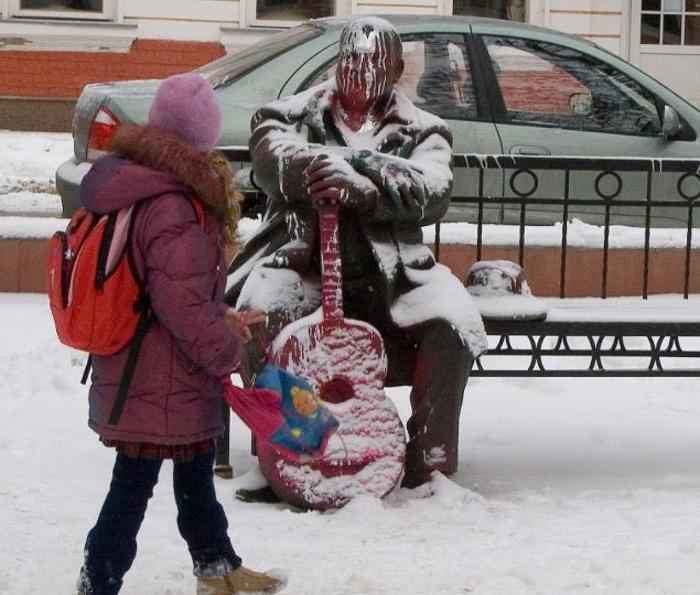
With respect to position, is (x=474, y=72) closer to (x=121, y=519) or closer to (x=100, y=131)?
(x=100, y=131)

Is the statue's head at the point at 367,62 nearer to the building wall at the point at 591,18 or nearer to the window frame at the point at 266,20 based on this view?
the window frame at the point at 266,20

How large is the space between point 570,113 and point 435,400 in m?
3.96

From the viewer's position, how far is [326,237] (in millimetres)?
4727

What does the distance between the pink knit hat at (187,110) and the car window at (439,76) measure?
175 inches

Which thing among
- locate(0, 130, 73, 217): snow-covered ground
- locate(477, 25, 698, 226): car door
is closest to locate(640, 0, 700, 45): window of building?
locate(0, 130, 73, 217): snow-covered ground

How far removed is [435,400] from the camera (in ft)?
16.0

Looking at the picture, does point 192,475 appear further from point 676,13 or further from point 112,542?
point 676,13

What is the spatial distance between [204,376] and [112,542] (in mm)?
438

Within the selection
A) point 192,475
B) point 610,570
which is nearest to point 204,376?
point 192,475

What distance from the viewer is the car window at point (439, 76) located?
823 centimetres

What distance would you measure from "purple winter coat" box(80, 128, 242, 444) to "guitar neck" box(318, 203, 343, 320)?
96 centimetres

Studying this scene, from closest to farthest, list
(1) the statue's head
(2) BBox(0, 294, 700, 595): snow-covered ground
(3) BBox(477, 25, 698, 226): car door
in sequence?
1. (2) BBox(0, 294, 700, 595): snow-covered ground
2. (1) the statue's head
3. (3) BBox(477, 25, 698, 226): car door

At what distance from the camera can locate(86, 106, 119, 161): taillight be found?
764 cm

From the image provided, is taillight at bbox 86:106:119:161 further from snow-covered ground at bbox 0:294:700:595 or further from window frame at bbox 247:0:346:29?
window frame at bbox 247:0:346:29
